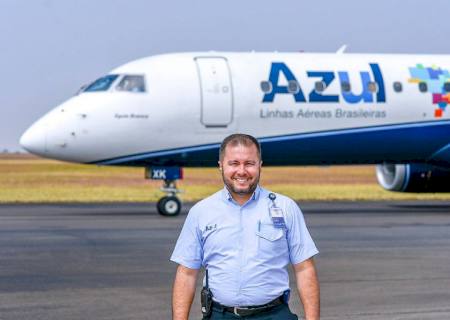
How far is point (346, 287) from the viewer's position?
12375 millimetres

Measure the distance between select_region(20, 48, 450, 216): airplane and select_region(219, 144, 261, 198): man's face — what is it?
19.6 meters

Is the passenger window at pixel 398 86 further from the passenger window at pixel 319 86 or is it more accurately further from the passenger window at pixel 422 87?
the passenger window at pixel 319 86

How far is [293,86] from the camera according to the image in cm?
2644

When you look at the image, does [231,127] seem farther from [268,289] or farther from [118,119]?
[268,289]

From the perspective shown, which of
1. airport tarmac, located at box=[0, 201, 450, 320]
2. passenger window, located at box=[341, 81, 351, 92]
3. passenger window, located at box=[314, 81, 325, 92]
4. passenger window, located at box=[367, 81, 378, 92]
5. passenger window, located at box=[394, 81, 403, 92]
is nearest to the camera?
airport tarmac, located at box=[0, 201, 450, 320]

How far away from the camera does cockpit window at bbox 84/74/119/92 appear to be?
25.9 m

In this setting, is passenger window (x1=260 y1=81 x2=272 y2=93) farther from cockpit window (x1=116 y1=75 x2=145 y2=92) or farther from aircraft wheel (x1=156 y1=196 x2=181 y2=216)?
aircraft wheel (x1=156 y1=196 x2=181 y2=216)

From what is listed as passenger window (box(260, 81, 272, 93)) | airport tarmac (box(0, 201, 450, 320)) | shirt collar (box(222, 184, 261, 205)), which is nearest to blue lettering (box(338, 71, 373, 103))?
passenger window (box(260, 81, 272, 93))

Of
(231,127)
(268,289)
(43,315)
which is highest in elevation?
(231,127)

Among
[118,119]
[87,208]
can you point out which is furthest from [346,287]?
[87,208]

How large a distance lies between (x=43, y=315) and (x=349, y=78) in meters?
17.8

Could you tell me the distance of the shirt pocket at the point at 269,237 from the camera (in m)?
5.48

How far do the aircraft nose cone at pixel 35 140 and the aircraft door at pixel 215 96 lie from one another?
390 cm

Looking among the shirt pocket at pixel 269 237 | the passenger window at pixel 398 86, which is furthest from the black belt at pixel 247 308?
the passenger window at pixel 398 86
